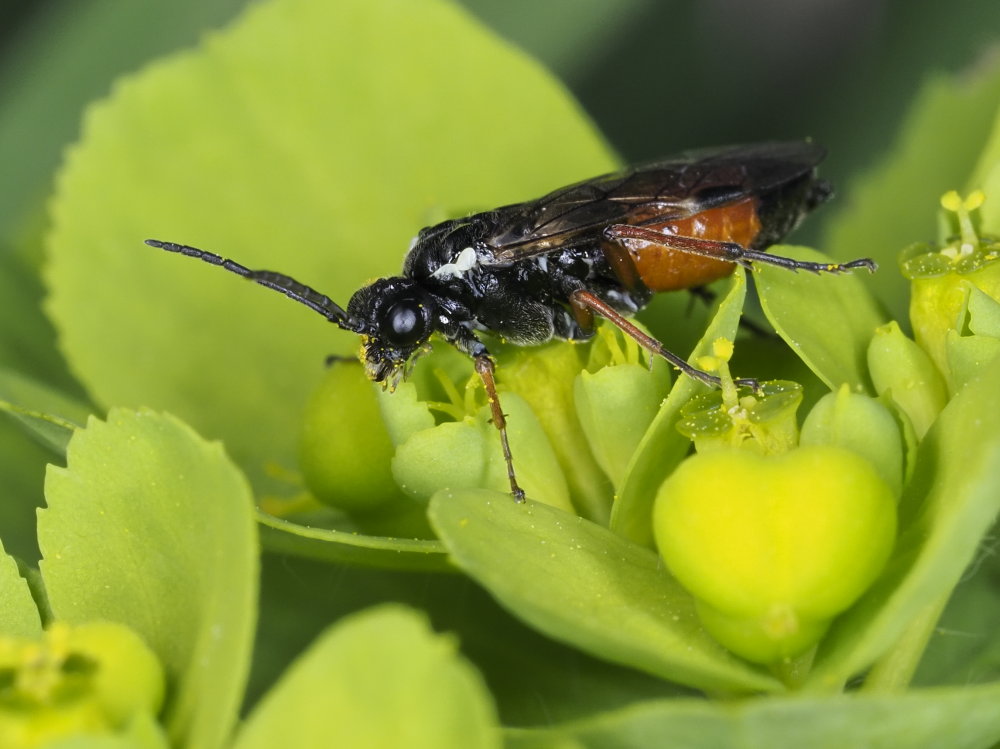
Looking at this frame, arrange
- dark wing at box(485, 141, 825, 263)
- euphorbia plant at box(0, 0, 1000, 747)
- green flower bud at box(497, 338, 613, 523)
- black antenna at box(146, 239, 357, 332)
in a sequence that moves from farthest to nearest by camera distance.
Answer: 1. dark wing at box(485, 141, 825, 263)
2. black antenna at box(146, 239, 357, 332)
3. green flower bud at box(497, 338, 613, 523)
4. euphorbia plant at box(0, 0, 1000, 747)

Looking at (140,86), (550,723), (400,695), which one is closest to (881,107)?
(140,86)

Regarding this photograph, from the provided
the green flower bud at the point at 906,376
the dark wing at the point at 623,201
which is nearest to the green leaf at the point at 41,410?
the dark wing at the point at 623,201

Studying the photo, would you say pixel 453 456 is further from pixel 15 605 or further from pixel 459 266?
pixel 459 266

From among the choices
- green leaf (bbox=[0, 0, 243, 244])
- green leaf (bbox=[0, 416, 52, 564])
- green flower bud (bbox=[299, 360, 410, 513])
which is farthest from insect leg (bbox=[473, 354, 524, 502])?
green leaf (bbox=[0, 0, 243, 244])

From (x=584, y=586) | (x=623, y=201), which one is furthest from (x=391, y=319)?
(x=584, y=586)

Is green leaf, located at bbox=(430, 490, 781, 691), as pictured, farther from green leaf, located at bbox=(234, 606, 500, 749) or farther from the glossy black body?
the glossy black body

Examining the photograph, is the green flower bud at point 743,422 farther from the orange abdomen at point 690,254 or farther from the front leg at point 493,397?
the orange abdomen at point 690,254
